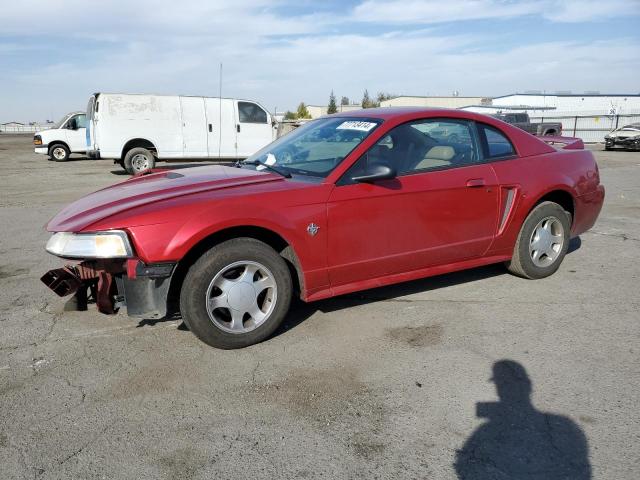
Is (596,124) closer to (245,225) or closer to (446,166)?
(446,166)

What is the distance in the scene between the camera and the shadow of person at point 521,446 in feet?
7.15

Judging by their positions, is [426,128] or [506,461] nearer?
[506,461]

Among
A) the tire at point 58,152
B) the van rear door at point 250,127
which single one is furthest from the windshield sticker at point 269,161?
the tire at point 58,152

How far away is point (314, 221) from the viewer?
3381 millimetres

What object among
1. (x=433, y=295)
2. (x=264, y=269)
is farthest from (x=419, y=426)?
(x=433, y=295)

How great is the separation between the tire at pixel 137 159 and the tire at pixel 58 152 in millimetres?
7215

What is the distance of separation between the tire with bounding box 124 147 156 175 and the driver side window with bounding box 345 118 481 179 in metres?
11.4

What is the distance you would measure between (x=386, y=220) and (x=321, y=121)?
54.0 inches

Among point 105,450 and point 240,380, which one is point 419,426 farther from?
point 105,450

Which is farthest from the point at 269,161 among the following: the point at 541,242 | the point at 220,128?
the point at 220,128

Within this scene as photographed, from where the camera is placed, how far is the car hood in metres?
3.19

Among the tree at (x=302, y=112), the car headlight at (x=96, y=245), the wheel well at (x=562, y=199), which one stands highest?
the tree at (x=302, y=112)

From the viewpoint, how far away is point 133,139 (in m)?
13.9

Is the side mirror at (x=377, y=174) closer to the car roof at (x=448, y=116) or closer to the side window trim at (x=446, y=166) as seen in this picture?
the side window trim at (x=446, y=166)
